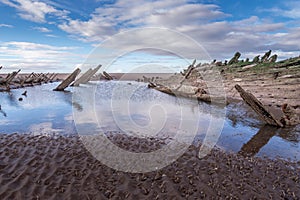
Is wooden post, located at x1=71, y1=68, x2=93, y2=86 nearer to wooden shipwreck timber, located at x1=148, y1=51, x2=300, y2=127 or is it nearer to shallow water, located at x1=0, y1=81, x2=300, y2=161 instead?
wooden shipwreck timber, located at x1=148, y1=51, x2=300, y2=127

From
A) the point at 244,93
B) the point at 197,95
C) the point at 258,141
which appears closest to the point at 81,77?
the point at 197,95

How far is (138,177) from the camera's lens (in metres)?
6.34

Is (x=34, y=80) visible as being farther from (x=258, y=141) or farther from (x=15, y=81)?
(x=258, y=141)

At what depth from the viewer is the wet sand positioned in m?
5.49

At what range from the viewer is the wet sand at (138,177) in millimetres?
5488

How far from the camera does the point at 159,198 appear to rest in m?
5.37

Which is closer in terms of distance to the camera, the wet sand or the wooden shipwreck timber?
the wet sand

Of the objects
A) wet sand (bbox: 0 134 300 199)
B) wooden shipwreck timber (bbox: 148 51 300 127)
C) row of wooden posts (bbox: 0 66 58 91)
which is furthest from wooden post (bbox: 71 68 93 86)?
wet sand (bbox: 0 134 300 199)

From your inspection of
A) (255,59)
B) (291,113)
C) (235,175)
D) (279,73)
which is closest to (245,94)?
(291,113)

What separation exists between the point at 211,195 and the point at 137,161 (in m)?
2.80

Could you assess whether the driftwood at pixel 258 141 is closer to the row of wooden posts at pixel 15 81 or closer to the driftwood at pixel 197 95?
the driftwood at pixel 197 95

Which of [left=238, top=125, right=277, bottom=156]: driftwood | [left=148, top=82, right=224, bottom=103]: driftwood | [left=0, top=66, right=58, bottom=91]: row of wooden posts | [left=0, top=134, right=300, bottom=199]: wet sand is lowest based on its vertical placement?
[left=238, top=125, right=277, bottom=156]: driftwood

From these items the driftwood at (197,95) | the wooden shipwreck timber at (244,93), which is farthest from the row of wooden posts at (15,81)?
the driftwood at (197,95)

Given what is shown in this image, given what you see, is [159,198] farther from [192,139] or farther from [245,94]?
[245,94]
